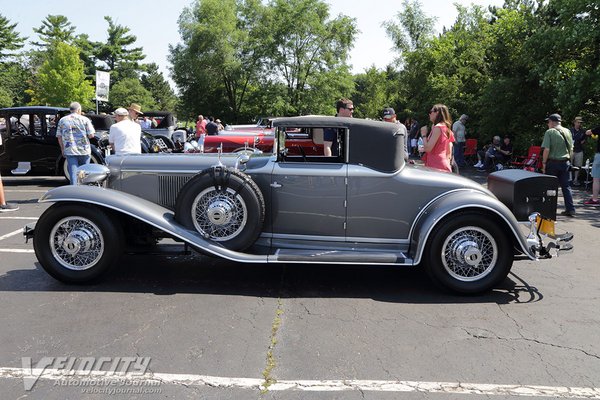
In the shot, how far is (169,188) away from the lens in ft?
17.4

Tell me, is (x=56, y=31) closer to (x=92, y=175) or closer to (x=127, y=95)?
(x=127, y=95)

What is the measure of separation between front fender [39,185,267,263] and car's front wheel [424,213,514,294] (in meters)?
1.64

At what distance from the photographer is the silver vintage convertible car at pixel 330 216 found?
15.6ft

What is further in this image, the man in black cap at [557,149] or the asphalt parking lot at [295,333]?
the man in black cap at [557,149]

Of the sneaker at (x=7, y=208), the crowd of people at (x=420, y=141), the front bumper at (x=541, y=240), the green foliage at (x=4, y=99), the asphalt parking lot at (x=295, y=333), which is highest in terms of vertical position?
the green foliage at (x=4, y=99)

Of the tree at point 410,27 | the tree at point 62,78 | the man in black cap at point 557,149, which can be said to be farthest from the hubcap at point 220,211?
the tree at point 62,78

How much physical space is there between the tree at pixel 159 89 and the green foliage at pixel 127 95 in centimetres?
1695

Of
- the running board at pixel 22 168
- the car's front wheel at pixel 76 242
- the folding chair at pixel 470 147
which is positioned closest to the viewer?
the car's front wheel at pixel 76 242

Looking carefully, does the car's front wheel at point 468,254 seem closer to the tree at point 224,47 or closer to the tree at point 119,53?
the tree at point 224,47

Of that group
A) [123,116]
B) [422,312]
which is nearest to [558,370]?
[422,312]

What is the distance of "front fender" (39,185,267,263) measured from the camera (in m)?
4.75

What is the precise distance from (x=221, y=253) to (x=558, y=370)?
9.47 ft

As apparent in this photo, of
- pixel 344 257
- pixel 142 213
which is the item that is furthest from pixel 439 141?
pixel 142 213

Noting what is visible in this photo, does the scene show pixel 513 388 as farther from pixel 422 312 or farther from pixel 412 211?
pixel 412 211
